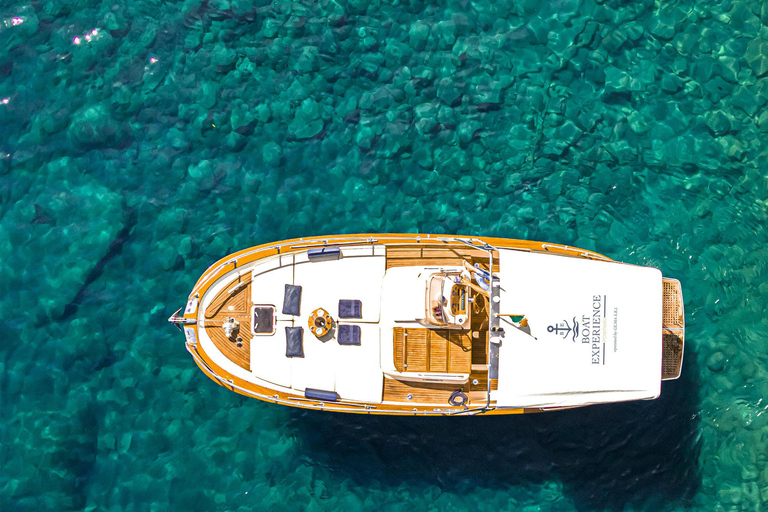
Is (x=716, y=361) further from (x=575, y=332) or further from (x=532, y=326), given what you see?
(x=532, y=326)

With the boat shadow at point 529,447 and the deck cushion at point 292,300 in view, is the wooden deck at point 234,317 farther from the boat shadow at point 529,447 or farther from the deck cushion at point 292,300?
the boat shadow at point 529,447

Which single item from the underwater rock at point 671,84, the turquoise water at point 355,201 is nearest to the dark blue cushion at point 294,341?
the turquoise water at point 355,201

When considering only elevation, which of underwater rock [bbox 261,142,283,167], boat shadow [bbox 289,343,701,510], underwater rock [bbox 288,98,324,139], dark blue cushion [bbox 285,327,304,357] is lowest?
boat shadow [bbox 289,343,701,510]

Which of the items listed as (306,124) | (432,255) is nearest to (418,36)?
(306,124)

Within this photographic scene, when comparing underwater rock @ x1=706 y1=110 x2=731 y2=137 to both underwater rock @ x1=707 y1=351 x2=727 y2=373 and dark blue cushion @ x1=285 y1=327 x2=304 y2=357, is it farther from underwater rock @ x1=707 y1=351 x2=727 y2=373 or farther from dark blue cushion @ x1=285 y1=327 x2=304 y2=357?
dark blue cushion @ x1=285 y1=327 x2=304 y2=357

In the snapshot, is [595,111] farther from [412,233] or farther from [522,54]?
[412,233]

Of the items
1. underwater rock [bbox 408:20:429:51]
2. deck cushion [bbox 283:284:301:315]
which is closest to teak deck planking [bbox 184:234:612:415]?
deck cushion [bbox 283:284:301:315]

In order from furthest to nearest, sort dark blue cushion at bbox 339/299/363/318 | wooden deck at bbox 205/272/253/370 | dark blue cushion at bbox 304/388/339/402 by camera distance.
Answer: wooden deck at bbox 205/272/253/370, dark blue cushion at bbox 304/388/339/402, dark blue cushion at bbox 339/299/363/318
